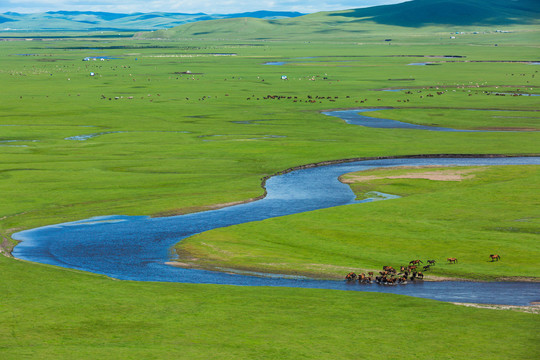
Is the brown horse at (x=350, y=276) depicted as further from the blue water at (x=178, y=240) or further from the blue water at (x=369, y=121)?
the blue water at (x=369, y=121)

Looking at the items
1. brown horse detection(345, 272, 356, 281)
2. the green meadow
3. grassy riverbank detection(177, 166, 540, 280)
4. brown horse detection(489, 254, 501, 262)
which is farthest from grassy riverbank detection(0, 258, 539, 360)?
brown horse detection(489, 254, 501, 262)

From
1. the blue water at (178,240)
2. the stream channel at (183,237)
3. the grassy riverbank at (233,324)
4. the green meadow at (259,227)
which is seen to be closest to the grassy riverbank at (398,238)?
the green meadow at (259,227)

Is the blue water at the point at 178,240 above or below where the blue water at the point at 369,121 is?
below

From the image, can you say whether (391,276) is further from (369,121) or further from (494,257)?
(369,121)

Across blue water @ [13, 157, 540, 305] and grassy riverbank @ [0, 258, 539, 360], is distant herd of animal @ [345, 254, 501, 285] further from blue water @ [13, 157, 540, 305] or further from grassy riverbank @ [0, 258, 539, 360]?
grassy riverbank @ [0, 258, 539, 360]

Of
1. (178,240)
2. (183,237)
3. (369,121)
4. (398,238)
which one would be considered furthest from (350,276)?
(369,121)

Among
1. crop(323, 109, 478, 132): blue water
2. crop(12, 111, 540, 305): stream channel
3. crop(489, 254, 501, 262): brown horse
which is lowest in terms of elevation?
crop(12, 111, 540, 305): stream channel

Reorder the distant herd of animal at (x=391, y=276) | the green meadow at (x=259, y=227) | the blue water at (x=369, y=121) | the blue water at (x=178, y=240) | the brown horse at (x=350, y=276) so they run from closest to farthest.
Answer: the green meadow at (x=259, y=227)
the blue water at (x=178, y=240)
the distant herd of animal at (x=391, y=276)
the brown horse at (x=350, y=276)
the blue water at (x=369, y=121)

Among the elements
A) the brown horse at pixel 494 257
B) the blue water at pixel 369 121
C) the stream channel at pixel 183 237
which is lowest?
the stream channel at pixel 183 237

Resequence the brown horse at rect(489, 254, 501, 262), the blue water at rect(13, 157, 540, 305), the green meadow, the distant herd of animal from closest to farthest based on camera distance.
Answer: the green meadow
the blue water at rect(13, 157, 540, 305)
the distant herd of animal
the brown horse at rect(489, 254, 501, 262)
